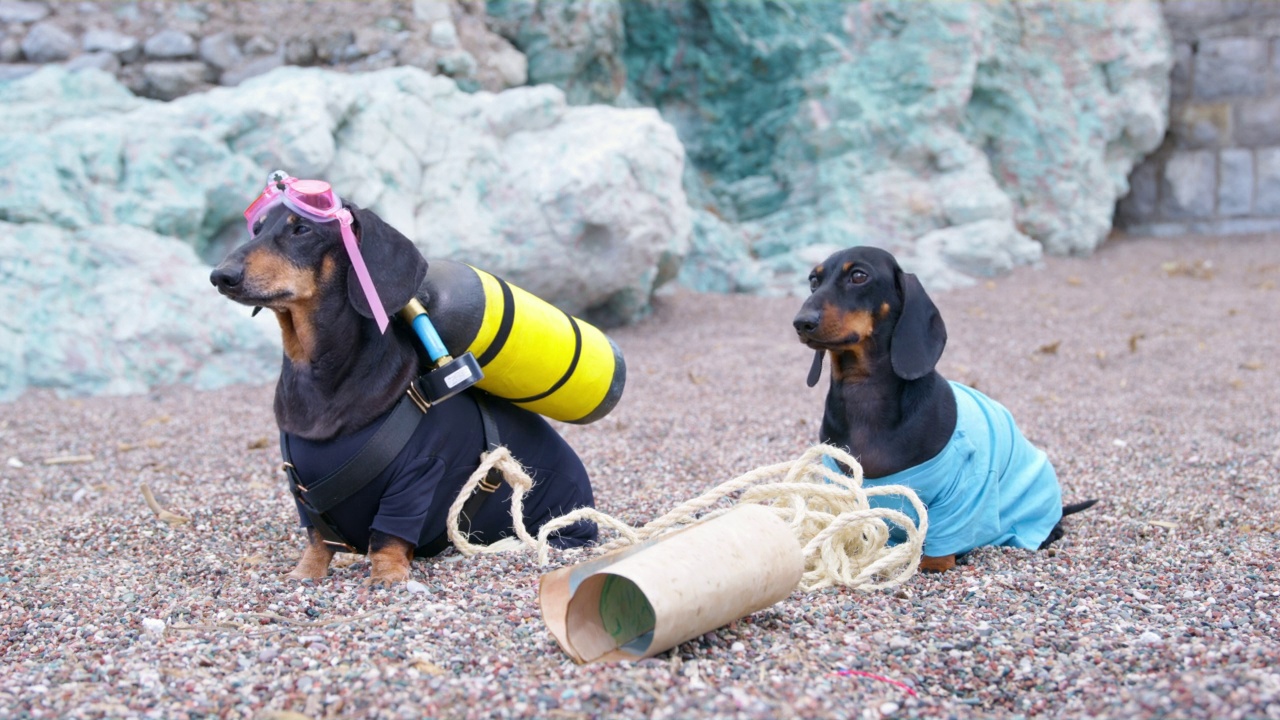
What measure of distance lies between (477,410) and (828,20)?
950cm

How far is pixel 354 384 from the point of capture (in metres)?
3.11

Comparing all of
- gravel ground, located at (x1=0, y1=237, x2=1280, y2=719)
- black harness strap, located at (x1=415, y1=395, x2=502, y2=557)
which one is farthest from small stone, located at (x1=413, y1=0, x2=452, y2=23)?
black harness strap, located at (x1=415, y1=395, x2=502, y2=557)

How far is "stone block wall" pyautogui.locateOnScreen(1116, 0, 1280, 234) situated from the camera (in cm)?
1262

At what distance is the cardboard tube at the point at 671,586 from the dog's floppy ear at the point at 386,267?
0.97 m

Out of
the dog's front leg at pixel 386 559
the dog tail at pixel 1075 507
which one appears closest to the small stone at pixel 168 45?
the dog's front leg at pixel 386 559

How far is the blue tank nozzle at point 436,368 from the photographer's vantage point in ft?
9.96

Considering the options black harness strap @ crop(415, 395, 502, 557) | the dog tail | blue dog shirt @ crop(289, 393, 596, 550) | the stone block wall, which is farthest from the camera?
the stone block wall

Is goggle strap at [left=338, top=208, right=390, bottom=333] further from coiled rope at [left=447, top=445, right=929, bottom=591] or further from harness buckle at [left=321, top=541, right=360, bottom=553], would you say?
harness buckle at [left=321, top=541, right=360, bottom=553]

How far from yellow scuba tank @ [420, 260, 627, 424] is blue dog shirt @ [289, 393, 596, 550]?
4.7 inches

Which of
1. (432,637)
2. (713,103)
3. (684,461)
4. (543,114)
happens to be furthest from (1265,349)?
(432,637)

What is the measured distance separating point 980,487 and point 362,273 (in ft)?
6.33

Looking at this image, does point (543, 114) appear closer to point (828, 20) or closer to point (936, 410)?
point (828, 20)

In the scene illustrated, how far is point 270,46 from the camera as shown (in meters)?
9.15

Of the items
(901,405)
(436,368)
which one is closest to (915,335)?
(901,405)
